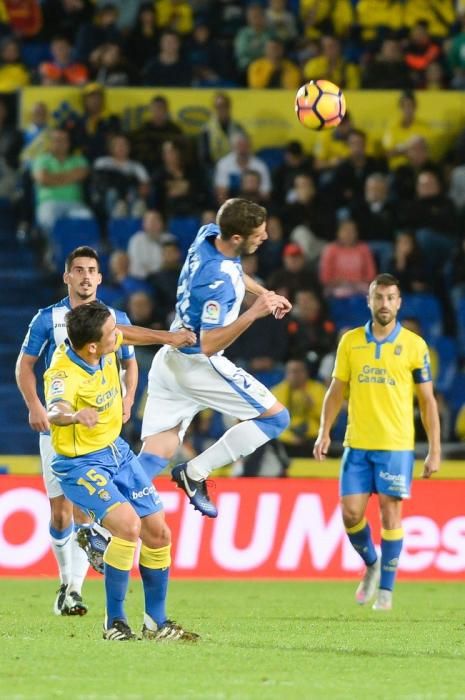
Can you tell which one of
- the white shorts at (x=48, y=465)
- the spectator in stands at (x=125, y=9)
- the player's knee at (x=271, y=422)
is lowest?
the white shorts at (x=48, y=465)

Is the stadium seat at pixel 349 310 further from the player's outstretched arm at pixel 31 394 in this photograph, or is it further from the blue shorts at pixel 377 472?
the player's outstretched arm at pixel 31 394

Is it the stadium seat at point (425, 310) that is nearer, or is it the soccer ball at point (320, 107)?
the soccer ball at point (320, 107)

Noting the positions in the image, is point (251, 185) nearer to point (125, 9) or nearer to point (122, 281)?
point (122, 281)

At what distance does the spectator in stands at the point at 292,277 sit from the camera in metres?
16.1

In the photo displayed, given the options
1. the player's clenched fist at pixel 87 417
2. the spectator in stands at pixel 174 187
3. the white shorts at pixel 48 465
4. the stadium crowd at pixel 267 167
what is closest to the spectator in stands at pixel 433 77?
the stadium crowd at pixel 267 167

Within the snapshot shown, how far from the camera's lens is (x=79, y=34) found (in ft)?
60.4

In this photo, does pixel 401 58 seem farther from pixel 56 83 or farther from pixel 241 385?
pixel 241 385

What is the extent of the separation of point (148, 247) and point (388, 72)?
4218mm

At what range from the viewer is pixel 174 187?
17375 millimetres

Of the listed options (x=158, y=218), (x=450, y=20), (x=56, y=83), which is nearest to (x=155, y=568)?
(x=158, y=218)

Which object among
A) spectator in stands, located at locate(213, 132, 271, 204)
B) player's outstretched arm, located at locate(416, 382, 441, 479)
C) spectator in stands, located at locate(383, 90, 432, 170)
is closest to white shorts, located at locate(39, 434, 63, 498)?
player's outstretched arm, located at locate(416, 382, 441, 479)

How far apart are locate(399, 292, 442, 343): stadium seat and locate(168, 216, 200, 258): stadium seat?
8.10ft

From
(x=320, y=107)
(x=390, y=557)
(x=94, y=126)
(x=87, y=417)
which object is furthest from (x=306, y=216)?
(x=87, y=417)

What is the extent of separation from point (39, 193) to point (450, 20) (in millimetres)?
6265
